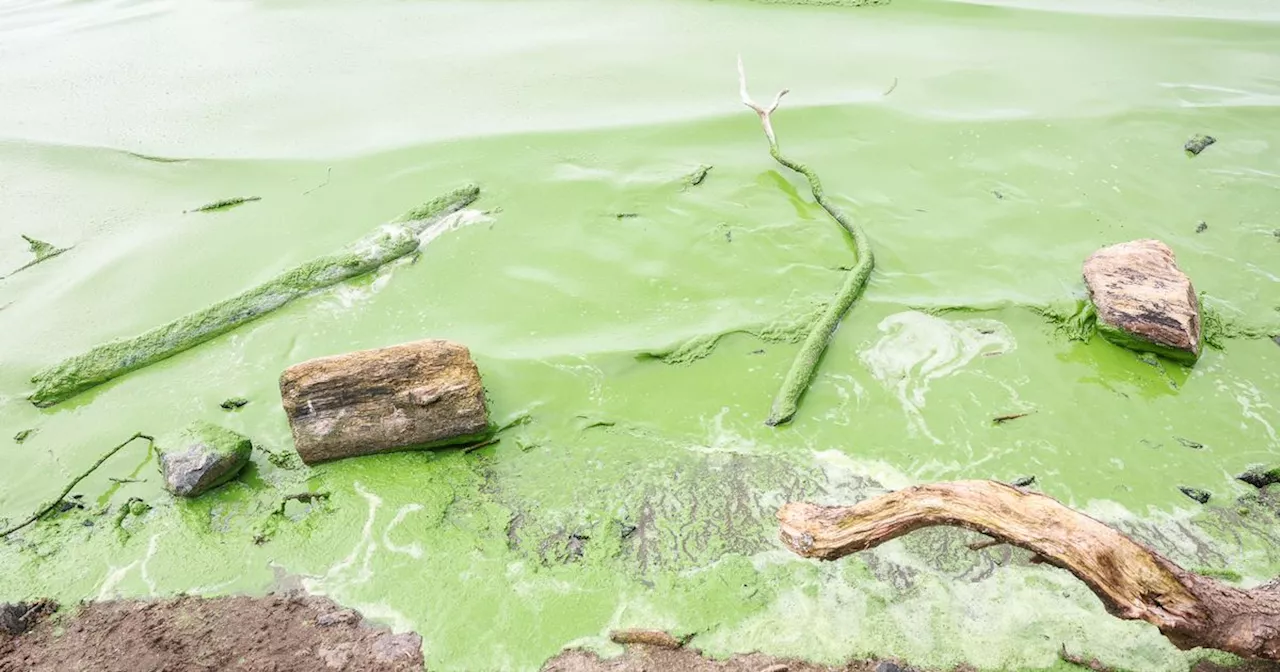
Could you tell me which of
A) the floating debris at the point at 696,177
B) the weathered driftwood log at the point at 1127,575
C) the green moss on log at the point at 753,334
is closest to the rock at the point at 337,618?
the green moss on log at the point at 753,334

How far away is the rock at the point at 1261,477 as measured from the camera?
2.94 metres

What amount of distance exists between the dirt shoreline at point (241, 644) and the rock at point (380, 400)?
618 millimetres

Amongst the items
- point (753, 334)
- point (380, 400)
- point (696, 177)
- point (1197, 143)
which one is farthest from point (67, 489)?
point (1197, 143)

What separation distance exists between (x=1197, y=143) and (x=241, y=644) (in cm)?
553

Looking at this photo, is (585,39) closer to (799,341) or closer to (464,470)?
(799,341)

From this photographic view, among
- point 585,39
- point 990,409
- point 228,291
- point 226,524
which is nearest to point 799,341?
point 990,409

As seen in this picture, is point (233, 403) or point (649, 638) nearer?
point (649, 638)

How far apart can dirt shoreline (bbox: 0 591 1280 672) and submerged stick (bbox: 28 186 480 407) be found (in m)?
1.21

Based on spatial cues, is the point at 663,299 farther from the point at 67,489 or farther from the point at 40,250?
the point at 40,250

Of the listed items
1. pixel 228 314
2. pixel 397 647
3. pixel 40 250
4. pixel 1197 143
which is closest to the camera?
pixel 397 647

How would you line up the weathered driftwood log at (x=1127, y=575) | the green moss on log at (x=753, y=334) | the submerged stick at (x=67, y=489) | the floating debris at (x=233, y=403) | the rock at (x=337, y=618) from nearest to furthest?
the weathered driftwood log at (x=1127, y=575) < the rock at (x=337, y=618) < the submerged stick at (x=67, y=489) < the floating debris at (x=233, y=403) < the green moss on log at (x=753, y=334)

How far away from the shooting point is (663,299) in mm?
3912

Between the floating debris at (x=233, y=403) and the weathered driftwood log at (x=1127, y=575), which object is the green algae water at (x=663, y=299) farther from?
the weathered driftwood log at (x=1127, y=575)

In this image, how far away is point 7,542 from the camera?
298 centimetres
